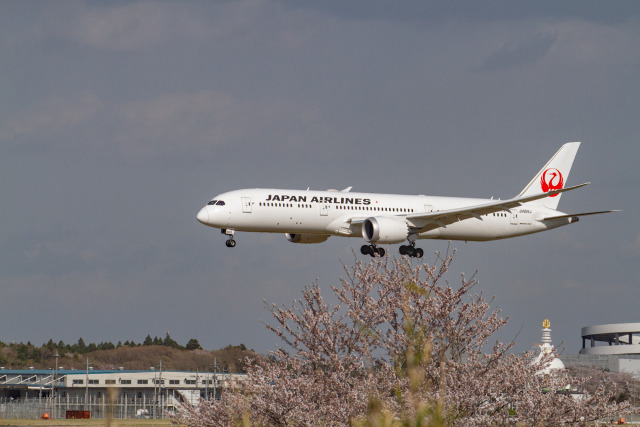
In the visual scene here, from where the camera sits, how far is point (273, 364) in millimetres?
25109

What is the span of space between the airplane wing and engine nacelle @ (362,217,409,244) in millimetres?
1827

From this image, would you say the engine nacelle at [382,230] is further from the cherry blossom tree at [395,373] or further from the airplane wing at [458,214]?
the cherry blossom tree at [395,373]

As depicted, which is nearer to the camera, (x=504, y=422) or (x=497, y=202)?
(x=504, y=422)

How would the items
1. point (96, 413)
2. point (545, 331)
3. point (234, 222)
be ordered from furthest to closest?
1. point (545, 331)
2. point (96, 413)
3. point (234, 222)

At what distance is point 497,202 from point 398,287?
3783cm

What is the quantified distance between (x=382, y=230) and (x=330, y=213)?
11.3 ft

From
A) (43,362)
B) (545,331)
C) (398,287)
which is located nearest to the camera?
(398,287)

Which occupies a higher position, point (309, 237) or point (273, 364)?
point (309, 237)

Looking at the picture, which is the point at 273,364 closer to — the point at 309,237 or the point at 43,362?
the point at 309,237

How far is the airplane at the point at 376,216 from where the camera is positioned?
2195 inches

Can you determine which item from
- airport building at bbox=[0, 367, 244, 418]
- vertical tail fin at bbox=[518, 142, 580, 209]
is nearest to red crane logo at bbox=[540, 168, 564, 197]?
vertical tail fin at bbox=[518, 142, 580, 209]

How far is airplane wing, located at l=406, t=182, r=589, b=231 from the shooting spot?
59156mm

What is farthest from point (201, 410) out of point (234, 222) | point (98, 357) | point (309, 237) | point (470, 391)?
point (98, 357)

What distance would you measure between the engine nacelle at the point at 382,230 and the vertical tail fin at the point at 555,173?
1984 cm
